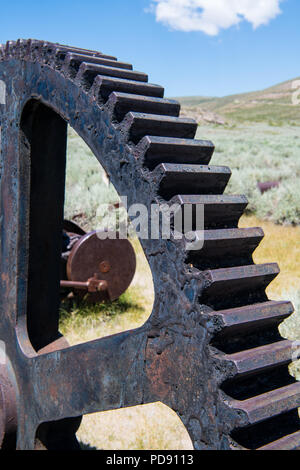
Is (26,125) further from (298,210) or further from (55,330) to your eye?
(298,210)

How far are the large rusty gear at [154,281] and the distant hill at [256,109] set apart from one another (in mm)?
55115

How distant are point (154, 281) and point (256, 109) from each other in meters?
102

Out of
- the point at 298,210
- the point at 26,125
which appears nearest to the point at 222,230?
the point at 26,125

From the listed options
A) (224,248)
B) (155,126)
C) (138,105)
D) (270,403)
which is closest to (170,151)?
(155,126)

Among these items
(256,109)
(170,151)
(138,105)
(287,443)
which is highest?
(256,109)

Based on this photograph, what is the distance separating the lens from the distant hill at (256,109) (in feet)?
215

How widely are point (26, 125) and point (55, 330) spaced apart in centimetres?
91

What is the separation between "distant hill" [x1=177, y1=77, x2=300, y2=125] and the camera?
65.5m

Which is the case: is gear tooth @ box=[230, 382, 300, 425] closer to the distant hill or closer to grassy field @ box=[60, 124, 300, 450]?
grassy field @ box=[60, 124, 300, 450]

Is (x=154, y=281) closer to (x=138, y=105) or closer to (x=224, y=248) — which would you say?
(x=224, y=248)

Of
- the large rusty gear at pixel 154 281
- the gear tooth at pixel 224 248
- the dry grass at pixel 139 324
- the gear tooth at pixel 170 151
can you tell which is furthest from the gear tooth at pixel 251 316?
the dry grass at pixel 139 324

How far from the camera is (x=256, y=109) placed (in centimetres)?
9756

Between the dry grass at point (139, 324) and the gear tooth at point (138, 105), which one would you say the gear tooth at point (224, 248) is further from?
the dry grass at point (139, 324)

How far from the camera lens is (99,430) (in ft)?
9.55
